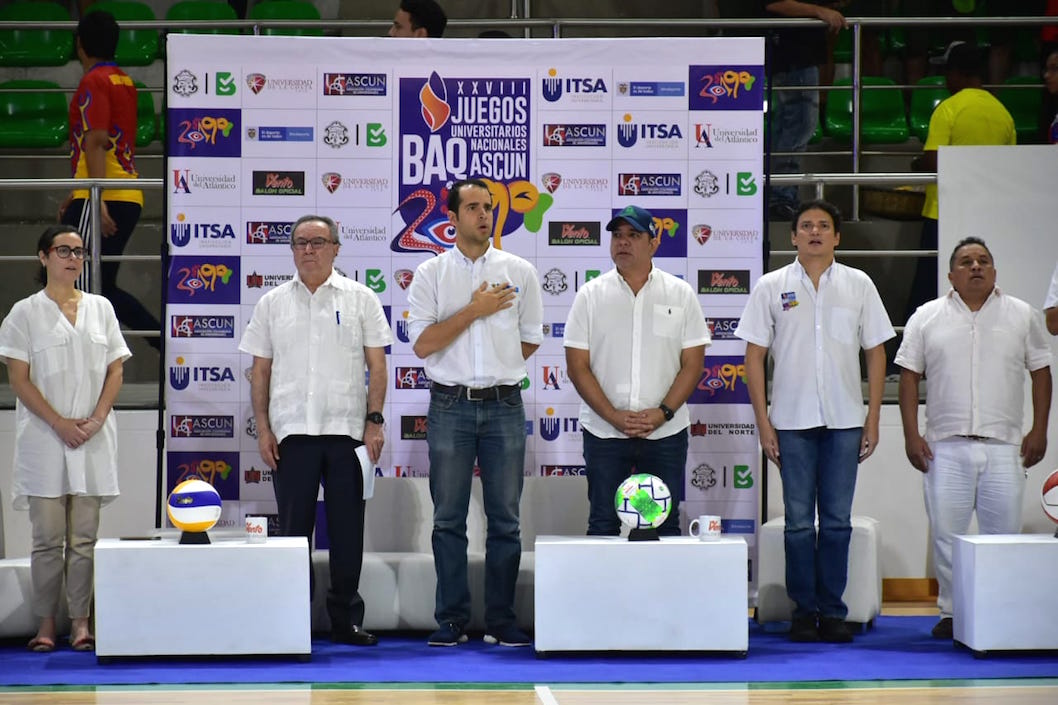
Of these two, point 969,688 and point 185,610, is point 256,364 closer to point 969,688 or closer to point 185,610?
point 185,610

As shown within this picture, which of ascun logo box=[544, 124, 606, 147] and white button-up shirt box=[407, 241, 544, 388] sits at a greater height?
ascun logo box=[544, 124, 606, 147]

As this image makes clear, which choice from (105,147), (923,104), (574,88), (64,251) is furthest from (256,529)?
(923,104)

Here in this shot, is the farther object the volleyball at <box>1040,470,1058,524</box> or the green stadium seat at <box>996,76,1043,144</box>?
the green stadium seat at <box>996,76,1043,144</box>

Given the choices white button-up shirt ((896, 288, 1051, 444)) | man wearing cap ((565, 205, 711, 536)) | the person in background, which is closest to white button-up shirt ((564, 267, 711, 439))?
man wearing cap ((565, 205, 711, 536))

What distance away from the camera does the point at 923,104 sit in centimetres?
1044

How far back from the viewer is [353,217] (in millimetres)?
6598

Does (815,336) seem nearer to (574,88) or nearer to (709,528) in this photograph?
(709,528)

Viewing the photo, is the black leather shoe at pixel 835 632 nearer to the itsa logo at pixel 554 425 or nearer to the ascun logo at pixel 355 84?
the itsa logo at pixel 554 425

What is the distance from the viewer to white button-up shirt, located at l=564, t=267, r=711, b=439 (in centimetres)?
603

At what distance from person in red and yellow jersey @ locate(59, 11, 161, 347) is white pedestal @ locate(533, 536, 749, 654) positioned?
3219mm

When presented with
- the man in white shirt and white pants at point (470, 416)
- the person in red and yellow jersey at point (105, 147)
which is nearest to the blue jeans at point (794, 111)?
the man in white shirt and white pants at point (470, 416)

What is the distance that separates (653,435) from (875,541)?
1.24 m

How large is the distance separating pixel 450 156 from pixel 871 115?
4811 mm

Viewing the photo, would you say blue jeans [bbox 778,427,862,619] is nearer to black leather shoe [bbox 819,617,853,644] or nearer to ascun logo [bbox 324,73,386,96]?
black leather shoe [bbox 819,617,853,644]
